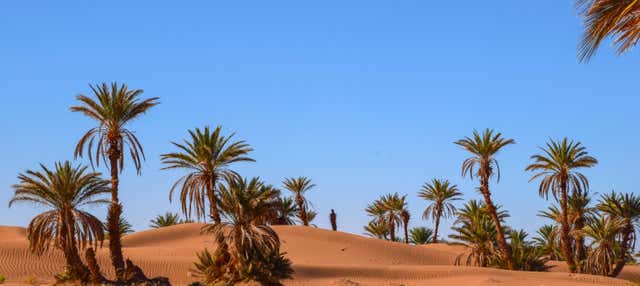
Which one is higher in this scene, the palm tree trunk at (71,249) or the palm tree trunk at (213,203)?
the palm tree trunk at (213,203)

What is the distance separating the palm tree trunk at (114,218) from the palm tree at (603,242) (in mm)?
34878

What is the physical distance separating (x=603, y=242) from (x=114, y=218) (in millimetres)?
35891

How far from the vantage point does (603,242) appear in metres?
54.3

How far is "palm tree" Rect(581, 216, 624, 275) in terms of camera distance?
54.1 meters

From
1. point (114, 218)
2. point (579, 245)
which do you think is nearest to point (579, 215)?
point (579, 245)

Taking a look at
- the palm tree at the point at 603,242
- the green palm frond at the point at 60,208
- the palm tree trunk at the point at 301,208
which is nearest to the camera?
the green palm frond at the point at 60,208

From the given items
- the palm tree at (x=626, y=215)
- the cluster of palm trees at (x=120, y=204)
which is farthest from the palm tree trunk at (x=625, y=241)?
the cluster of palm trees at (x=120, y=204)

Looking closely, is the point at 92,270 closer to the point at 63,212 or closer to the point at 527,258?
the point at 63,212

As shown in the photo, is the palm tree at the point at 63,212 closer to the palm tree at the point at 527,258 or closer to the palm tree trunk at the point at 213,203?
the palm tree trunk at the point at 213,203

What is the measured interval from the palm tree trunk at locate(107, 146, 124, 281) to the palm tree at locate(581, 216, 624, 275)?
114 feet

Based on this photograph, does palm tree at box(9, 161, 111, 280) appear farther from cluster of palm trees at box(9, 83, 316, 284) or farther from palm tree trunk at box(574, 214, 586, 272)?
palm tree trunk at box(574, 214, 586, 272)

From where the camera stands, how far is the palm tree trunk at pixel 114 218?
35812 mm

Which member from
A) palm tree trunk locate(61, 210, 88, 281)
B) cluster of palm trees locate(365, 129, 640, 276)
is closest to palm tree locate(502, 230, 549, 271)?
cluster of palm trees locate(365, 129, 640, 276)

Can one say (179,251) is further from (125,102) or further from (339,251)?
(125,102)
